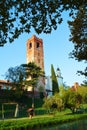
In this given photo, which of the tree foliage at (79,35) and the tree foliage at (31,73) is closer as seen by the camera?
the tree foliage at (79,35)

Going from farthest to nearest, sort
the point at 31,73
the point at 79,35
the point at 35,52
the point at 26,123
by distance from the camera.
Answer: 1. the point at 35,52
2. the point at 31,73
3. the point at 26,123
4. the point at 79,35

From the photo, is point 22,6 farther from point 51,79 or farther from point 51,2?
point 51,79

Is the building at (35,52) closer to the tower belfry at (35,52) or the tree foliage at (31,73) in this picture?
the tower belfry at (35,52)

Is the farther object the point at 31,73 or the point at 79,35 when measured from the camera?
the point at 31,73

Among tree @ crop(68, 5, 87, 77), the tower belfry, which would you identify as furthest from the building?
tree @ crop(68, 5, 87, 77)

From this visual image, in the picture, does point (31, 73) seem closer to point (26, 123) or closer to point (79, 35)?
point (26, 123)

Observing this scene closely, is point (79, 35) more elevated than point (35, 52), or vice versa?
point (35, 52)

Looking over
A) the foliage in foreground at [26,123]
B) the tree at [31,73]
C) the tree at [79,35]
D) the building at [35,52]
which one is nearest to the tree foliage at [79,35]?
the tree at [79,35]

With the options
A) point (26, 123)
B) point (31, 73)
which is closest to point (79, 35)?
point (26, 123)

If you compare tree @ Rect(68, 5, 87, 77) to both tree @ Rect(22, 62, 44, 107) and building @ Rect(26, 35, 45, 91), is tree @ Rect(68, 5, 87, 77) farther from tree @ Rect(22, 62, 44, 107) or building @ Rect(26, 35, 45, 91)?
building @ Rect(26, 35, 45, 91)

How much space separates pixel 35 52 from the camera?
109m

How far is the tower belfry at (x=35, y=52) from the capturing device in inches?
4227

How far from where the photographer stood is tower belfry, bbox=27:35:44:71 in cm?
10738

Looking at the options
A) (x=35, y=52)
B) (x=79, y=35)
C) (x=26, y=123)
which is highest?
(x=35, y=52)
